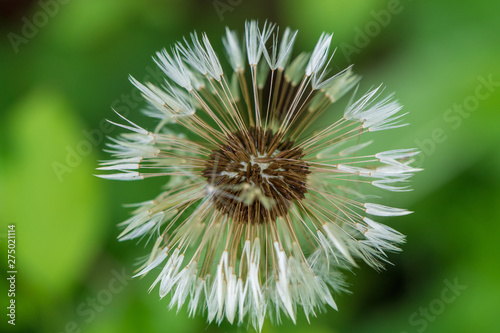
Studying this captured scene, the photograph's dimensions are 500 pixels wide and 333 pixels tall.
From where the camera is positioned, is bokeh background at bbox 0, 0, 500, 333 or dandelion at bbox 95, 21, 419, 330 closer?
dandelion at bbox 95, 21, 419, 330

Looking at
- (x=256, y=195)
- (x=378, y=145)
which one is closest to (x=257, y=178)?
(x=256, y=195)

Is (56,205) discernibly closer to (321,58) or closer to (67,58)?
(67,58)

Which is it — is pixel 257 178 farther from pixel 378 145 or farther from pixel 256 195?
pixel 378 145

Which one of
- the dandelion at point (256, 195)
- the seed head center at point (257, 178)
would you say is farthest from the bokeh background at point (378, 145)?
the seed head center at point (257, 178)

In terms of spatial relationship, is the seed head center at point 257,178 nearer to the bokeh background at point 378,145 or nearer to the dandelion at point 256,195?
the dandelion at point 256,195

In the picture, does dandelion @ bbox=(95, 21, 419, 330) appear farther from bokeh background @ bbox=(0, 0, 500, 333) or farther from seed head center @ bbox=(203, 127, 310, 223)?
bokeh background @ bbox=(0, 0, 500, 333)

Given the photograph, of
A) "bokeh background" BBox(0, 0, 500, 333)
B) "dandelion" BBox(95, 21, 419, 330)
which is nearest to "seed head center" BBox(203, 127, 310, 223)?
"dandelion" BBox(95, 21, 419, 330)
